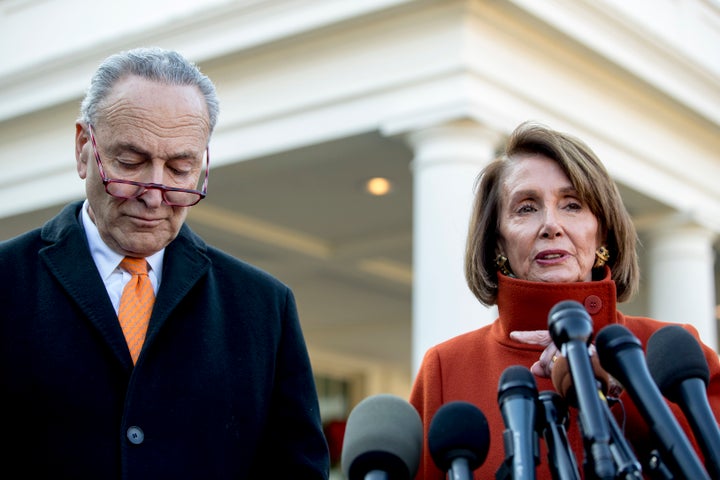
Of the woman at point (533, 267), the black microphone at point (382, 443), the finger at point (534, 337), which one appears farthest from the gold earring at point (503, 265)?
the black microphone at point (382, 443)

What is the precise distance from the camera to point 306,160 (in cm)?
1112

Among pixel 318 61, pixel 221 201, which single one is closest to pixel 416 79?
pixel 318 61

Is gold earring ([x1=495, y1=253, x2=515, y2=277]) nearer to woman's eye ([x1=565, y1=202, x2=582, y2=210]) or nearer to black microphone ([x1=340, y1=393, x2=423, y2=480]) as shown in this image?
woman's eye ([x1=565, y1=202, x2=582, y2=210])

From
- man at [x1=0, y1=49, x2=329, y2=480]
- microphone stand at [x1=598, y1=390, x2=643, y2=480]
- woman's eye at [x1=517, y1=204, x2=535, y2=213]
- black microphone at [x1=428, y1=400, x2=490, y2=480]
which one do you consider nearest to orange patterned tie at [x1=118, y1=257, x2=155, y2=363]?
man at [x1=0, y1=49, x2=329, y2=480]

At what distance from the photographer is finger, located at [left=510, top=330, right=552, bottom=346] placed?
10.1 ft

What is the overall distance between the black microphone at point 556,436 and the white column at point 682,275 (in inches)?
385

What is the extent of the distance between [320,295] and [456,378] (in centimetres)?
1476

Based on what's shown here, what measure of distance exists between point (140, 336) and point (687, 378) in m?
1.35

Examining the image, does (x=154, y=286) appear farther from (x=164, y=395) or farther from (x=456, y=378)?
(x=456, y=378)

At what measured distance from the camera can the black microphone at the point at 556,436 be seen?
6.59 feet

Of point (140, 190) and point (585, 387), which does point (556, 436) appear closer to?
point (585, 387)

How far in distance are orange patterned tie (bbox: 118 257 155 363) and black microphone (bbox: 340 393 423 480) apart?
0.72 meters

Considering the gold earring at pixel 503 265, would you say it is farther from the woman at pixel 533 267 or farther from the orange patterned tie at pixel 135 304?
the orange patterned tie at pixel 135 304

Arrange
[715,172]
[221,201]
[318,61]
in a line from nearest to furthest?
[318,61] < [715,172] < [221,201]
